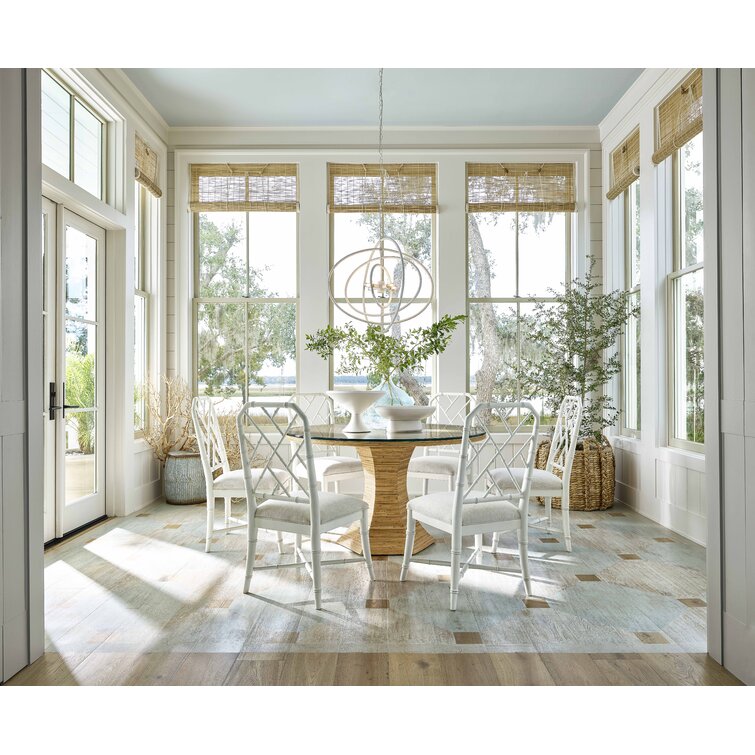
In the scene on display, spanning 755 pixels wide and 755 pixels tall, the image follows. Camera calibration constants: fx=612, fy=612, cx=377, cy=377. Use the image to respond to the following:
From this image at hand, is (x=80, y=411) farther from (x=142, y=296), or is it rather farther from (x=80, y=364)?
(x=142, y=296)

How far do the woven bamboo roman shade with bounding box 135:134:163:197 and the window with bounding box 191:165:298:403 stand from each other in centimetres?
41

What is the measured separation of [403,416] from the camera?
3.69m

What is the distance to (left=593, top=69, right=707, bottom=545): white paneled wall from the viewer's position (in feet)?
13.9

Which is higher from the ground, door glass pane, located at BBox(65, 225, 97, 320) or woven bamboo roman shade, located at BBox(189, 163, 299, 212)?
woven bamboo roman shade, located at BBox(189, 163, 299, 212)

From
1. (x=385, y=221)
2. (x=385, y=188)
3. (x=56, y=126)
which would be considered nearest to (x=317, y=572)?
(x=56, y=126)

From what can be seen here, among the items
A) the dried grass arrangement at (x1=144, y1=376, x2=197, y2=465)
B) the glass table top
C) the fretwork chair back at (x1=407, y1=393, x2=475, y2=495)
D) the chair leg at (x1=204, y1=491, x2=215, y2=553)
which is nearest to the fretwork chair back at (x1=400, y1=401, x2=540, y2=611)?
the glass table top

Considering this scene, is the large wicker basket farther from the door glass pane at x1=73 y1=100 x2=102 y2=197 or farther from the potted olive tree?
the door glass pane at x1=73 y1=100 x2=102 y2=197

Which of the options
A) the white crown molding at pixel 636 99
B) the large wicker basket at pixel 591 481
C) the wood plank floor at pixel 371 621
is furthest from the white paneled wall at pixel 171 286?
the white crown molding at pixel 636 99

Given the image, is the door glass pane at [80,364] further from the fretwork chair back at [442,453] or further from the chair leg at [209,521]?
the fretwork chair back at [442,453]

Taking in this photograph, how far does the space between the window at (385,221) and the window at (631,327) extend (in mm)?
1687

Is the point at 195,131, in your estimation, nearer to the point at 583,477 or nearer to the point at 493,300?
the point at 493,300

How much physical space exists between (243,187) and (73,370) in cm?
241

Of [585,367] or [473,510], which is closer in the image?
[473,510]

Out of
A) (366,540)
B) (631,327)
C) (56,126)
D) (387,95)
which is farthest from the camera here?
(631,327)
